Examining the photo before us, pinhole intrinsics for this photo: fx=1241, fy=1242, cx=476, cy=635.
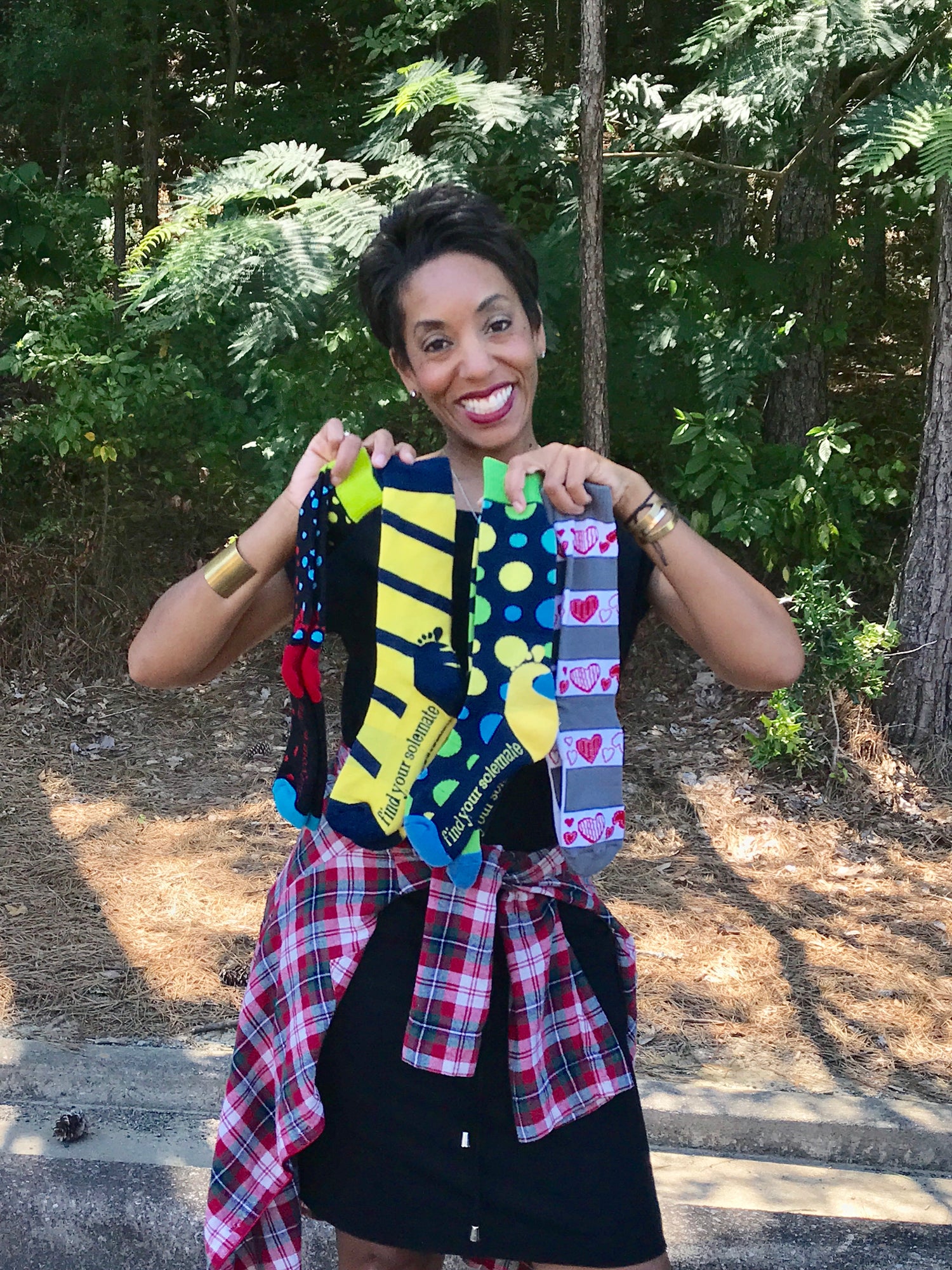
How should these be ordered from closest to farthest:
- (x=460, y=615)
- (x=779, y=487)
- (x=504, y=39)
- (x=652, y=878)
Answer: (x=460, y=615) → (x=652, y=878) → (x=779, y=487) → (x=504, y=39)

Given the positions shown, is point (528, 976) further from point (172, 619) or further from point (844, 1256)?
point (844, 1256)

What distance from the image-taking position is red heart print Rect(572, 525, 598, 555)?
1648 mm

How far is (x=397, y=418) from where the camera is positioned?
5727 millimetres

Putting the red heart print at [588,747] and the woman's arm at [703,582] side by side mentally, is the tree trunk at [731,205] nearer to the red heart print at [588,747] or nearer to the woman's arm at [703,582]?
the woman's arm at [703,582]

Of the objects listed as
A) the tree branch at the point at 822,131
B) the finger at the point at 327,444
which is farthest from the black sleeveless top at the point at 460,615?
the tree branch at the point at 822,131

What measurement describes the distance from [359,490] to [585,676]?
0.40 metres

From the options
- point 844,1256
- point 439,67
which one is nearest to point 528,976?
point 844,1256

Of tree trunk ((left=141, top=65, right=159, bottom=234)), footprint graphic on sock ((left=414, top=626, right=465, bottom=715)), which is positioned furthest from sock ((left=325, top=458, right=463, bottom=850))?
tree trunk ((left=141, top=65, right=159, bottom=234))

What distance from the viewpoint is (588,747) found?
5.44 feet

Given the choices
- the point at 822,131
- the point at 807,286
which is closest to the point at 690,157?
the point at 822,131

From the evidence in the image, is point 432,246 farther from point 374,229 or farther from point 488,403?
point 374,229

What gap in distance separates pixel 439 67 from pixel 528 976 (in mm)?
3975

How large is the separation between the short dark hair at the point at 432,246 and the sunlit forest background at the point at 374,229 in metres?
2.82

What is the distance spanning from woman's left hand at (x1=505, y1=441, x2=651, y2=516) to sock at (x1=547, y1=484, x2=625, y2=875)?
0.02 meters
